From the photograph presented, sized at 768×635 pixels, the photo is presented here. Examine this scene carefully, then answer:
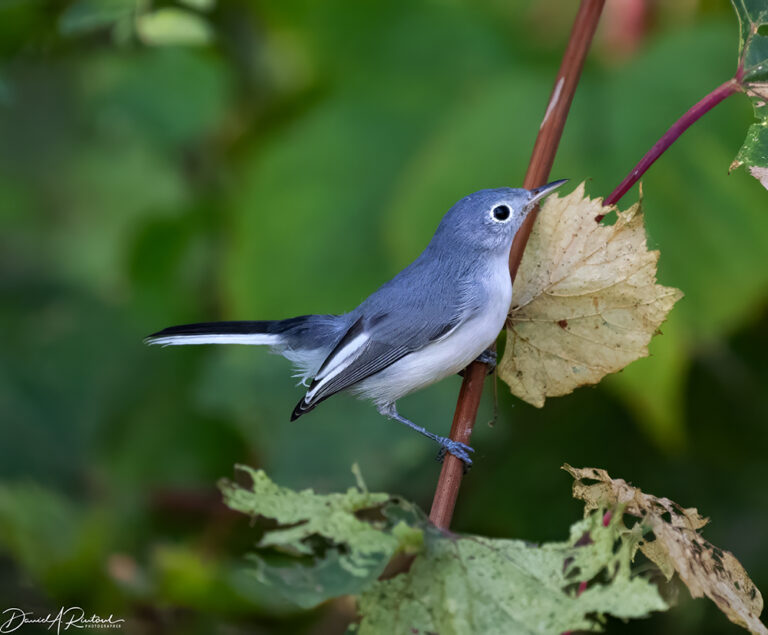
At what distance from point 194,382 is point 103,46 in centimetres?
92

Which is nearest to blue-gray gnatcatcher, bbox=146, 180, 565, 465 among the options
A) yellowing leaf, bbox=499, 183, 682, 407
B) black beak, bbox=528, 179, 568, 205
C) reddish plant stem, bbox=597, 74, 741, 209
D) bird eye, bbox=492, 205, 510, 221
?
bird eye, bbox=492, 205, 510, 221

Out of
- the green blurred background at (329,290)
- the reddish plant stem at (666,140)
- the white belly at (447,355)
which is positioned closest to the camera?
the reddish plant stem at (666,140)

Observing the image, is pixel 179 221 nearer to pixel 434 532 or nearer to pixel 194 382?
pixel 194 382

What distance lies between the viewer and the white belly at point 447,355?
1.17 m

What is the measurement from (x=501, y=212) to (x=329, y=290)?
0.98 meters

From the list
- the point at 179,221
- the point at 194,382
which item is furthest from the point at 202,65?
the point at 194,382

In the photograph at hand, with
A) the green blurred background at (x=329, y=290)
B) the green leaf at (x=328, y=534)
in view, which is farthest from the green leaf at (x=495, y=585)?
the green blurred background at (x=329, y=290)

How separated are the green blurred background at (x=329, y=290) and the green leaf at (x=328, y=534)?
0.99 m

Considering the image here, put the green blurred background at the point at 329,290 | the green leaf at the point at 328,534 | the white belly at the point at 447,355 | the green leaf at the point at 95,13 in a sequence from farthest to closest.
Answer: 1. the green blurred background at the point at 329,290
2. the green leaf at the point at 95,13
3. the white belly at the point at 447,355
4. the green leaf at the point at 328,534

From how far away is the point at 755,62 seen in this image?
888 millimetres

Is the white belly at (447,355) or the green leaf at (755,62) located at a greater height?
the green leaf at (755,62)
